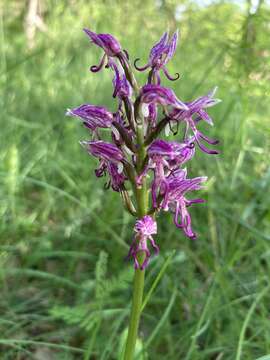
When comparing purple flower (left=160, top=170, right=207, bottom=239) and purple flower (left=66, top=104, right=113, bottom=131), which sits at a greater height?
purple flower (left=66, top=104, right=113, bottom=131)

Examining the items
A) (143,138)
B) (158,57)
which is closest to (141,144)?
(143,138)

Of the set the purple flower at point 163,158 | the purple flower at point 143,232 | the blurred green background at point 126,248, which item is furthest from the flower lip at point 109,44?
the blurred green background at point 126,248

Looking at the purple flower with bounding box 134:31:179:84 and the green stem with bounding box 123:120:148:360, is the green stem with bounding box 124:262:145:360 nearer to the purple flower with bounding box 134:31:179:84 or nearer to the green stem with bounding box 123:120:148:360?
the green stem with bounding box 123:120:148:360

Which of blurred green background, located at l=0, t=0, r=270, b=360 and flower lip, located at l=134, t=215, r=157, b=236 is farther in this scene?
blurred green background, located at l=0, t=0, r=270, b=360

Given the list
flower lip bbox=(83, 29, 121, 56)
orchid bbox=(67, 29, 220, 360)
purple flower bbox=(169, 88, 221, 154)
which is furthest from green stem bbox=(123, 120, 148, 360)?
flower lip bbox=(83, 29, 121, 56)

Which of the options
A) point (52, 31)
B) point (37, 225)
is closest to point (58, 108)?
point (52, 31)

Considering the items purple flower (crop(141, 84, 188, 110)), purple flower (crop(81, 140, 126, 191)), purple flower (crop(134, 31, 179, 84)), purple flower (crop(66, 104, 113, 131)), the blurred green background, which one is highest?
purple flower (crop(134, 31, 179, 84))

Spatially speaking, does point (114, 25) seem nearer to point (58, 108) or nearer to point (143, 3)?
point (143, 3)

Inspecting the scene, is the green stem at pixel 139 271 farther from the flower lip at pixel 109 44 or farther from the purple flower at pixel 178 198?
the flower lip at pixel 109 44
